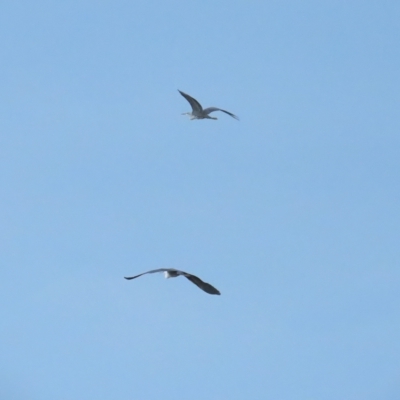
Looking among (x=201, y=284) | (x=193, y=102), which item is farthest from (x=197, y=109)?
(x=201, y=284)

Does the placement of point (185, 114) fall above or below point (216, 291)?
above

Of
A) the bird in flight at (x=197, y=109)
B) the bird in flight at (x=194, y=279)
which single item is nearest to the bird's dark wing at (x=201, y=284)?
the bird in flight at (x=194, y=279)

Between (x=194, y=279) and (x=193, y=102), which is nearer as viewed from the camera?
(x=194, y=279)

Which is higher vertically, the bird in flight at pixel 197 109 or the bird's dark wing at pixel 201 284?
the bird in flight at pixel 197 109

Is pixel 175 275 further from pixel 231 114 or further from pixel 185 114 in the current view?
pixel 185 114

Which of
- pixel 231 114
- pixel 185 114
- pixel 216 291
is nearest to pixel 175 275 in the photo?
pixel 216 291

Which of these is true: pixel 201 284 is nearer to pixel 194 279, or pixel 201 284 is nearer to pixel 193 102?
pixel 194 279

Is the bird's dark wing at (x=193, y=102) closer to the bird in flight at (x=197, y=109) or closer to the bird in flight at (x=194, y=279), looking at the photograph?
the bird in flight at (x=197, y=109)

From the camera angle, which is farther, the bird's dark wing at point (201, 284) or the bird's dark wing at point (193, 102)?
the bird's dark wing at point (193, 102)

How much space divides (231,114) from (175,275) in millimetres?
27190

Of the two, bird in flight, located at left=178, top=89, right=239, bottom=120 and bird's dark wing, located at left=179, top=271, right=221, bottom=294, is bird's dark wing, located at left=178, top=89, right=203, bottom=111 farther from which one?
bird's dark wing, located at left=179, top=271, right=221, bottom=294

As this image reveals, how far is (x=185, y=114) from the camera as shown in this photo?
91.8 metres

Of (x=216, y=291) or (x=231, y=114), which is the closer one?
(x=216, y=291)

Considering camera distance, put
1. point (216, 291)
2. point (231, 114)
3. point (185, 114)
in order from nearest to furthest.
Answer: point (216, 291) → point (231, 114) → point (185, 114)
